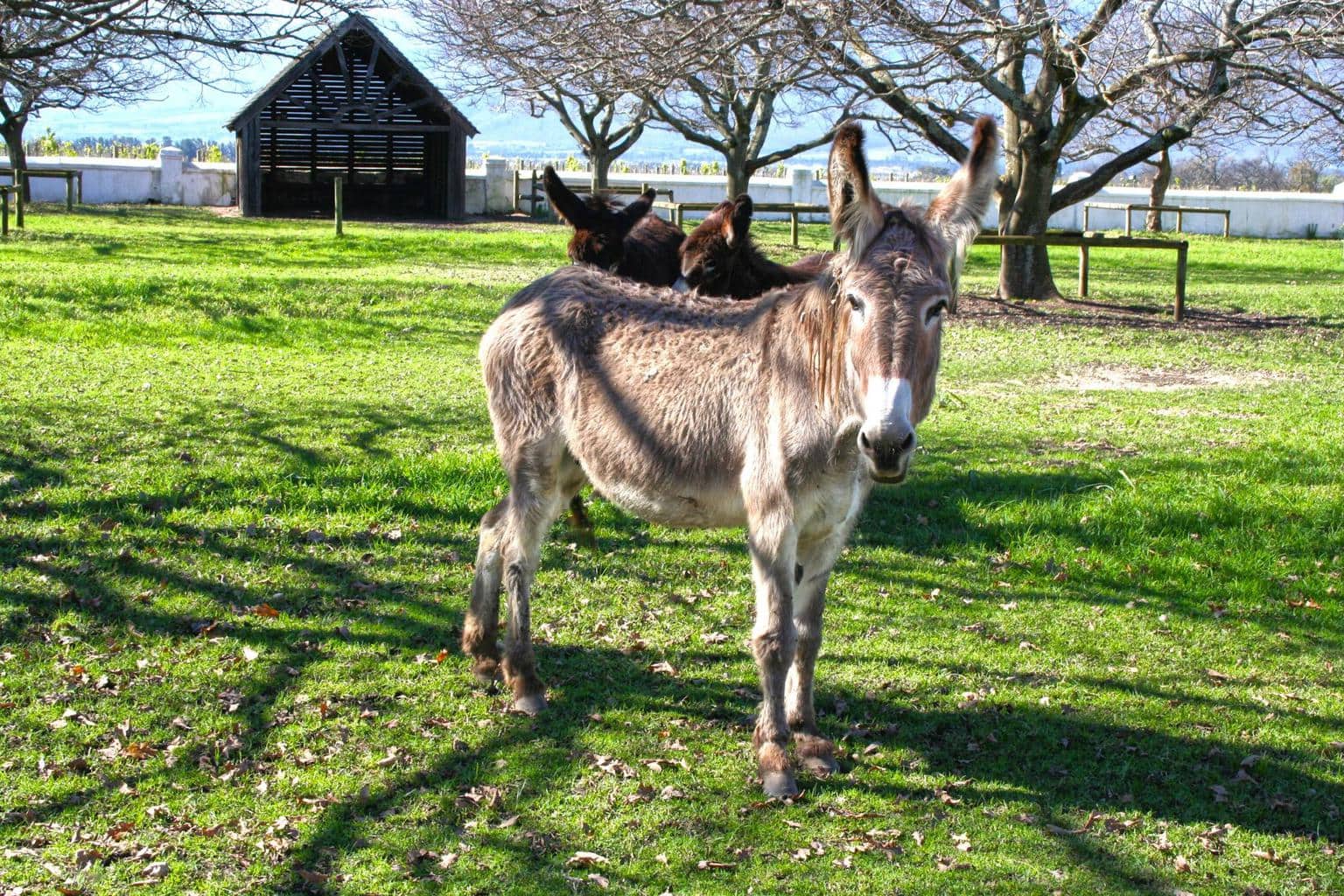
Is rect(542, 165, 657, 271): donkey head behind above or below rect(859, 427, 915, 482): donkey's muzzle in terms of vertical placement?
above

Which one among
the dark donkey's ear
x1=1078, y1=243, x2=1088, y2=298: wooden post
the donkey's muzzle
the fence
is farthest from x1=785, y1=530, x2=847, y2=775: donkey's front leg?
the fence

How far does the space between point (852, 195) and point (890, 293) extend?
40cm

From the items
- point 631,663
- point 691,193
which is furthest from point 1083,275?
point 691,193

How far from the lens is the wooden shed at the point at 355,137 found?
1380 inches

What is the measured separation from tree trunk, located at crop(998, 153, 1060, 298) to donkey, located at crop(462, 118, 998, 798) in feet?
49.6

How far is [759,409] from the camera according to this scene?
4586 mm

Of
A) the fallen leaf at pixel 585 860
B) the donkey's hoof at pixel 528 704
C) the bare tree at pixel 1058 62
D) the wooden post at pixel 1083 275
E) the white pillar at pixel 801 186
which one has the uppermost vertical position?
the white pillar at pixel 801 186

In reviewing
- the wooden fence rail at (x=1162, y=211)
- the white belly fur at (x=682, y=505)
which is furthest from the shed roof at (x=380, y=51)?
the white belly fur at (x=682, y=505)

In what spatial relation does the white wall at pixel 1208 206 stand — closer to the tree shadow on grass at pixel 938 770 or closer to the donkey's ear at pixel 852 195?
the tree shadow on grass at pixel 938 770

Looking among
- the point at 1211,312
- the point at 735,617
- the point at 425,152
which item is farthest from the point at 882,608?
the point at 425,152

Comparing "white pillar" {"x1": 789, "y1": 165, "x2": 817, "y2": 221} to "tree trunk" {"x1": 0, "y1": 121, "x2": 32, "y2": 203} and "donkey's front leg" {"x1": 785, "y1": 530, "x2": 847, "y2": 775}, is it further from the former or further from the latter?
"donkey's front leg" {"x1": 785, "y1": 530, "x2": 847, "y2": 775}

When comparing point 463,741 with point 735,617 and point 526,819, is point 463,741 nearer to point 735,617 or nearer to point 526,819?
point 526,819

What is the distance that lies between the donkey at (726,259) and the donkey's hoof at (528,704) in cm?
333

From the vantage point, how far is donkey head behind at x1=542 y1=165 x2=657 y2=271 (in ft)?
26.6
